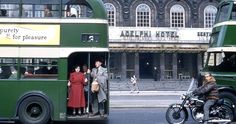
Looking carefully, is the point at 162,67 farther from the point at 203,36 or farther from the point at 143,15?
the point at 143,15

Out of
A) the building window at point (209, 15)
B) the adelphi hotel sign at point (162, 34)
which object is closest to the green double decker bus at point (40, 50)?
the adelphi hotel sign at point (162, 34)

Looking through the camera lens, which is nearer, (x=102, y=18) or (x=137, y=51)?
(x=102, y=18)

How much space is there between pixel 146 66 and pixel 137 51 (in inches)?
144

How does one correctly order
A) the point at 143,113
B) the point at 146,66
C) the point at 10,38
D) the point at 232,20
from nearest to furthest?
the point at 10,38, the point at 232,20, the point at 143,113, the point at 146,66

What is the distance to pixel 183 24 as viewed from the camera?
47.5 meters

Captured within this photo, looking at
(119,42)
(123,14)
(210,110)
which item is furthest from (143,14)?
(210,110)

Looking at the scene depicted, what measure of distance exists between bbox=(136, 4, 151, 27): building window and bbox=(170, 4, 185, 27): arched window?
263 centimetres

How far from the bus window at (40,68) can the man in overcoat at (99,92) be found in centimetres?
121

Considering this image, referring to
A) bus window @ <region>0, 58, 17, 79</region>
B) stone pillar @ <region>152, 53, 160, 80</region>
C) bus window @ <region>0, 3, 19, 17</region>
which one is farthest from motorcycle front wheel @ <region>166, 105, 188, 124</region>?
stone pillar @ <region>152, 53, 160, 80</region>

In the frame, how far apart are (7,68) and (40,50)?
44.8 inches

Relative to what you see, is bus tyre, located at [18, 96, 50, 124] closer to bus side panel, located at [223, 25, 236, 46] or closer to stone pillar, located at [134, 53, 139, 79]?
bus side panel, located at [223, 25, 236, 46]

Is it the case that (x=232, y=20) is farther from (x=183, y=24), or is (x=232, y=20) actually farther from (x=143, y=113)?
(x=183, y=24)

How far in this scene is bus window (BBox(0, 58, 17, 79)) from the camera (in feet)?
42.4

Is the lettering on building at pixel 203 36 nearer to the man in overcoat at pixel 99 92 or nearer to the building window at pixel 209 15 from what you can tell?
the building window at pixel 209 15
